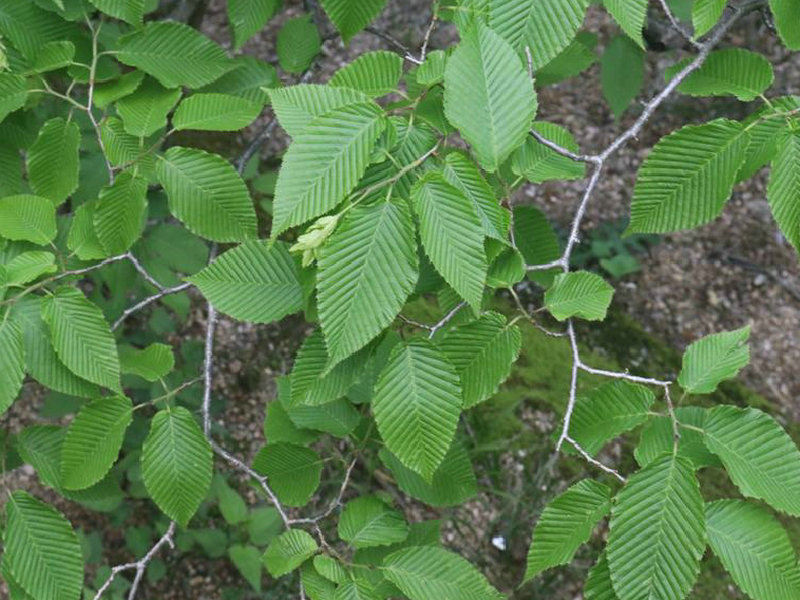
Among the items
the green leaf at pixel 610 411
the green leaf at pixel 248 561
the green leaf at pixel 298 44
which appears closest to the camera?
the green leaf at pixel 610 411

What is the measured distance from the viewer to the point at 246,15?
163cm

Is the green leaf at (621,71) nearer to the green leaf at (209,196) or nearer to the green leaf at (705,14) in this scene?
the green leaf at (705,14)

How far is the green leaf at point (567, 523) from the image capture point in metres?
1.05

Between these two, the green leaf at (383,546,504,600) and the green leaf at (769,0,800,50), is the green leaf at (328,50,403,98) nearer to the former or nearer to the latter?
the green leaf at (769,0,800,50)

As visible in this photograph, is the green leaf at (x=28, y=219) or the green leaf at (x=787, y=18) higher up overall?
the green leaf at (x=787, y=18)

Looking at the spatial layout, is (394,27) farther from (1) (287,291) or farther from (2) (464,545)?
(1) (287,291)

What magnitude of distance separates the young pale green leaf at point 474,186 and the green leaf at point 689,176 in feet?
0.95

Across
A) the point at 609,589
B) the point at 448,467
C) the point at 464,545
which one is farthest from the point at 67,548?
the point at 464,545

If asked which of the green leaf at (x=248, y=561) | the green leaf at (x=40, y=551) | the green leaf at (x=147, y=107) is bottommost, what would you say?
the green leaf at (x=248, y=561)

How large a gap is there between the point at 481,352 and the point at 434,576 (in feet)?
1.17

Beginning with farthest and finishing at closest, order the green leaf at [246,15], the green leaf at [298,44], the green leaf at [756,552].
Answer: the green leaf at [298,44] < the green leaf at [246,15] < the green leaf at [756,552]

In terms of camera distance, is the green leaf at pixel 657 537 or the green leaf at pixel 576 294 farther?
the green leaf at pixel 576 294

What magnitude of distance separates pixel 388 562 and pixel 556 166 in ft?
2.10

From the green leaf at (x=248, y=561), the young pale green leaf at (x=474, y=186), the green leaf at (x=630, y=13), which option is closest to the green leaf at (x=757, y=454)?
the young pale green leaf at (x=474, y=186)
